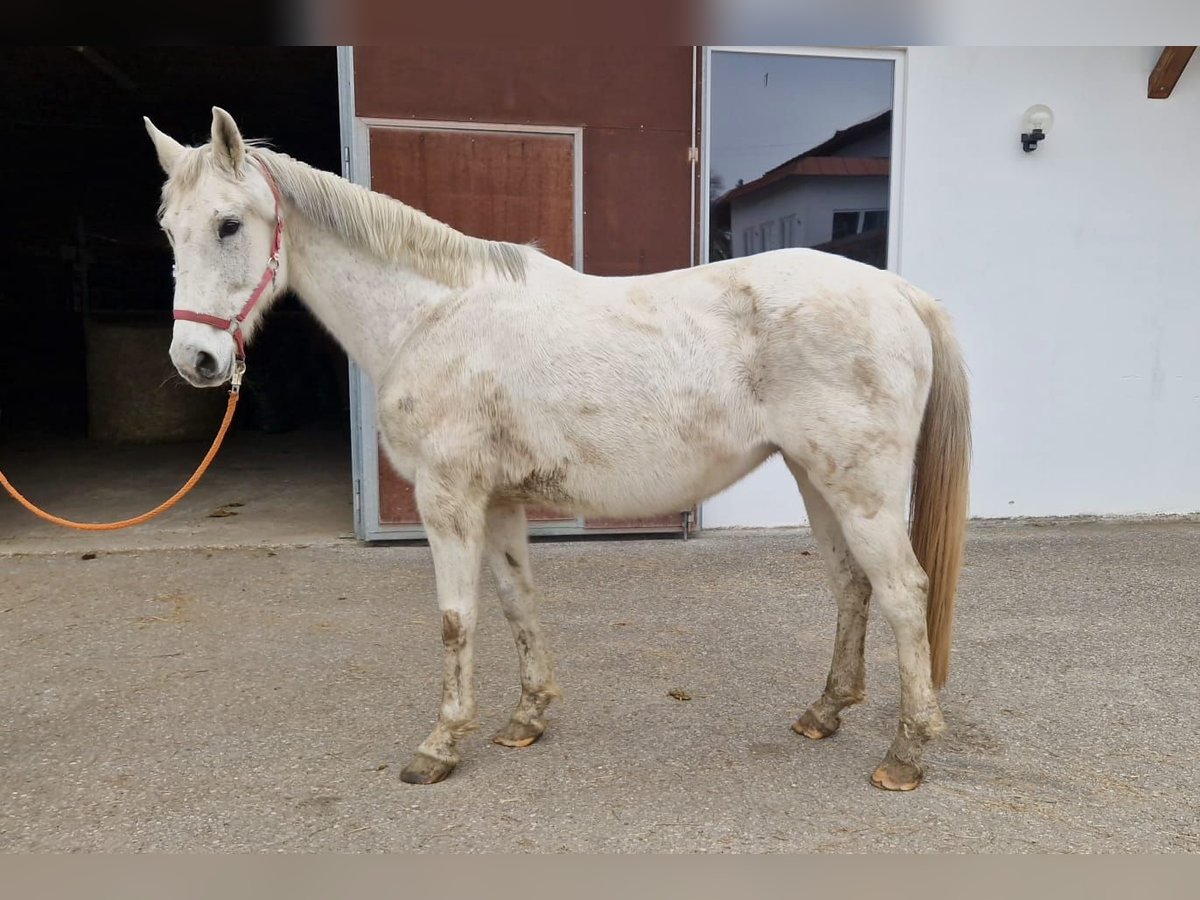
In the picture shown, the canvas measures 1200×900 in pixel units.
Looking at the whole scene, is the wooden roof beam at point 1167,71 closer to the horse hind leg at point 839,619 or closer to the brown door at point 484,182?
the brown door at point 484,182

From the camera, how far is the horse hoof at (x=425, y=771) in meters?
2.25

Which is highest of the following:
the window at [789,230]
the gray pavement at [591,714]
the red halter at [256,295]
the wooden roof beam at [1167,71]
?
the wooden roof beam at [1167,71]

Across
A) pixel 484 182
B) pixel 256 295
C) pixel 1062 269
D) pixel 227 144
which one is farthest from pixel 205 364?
pixel 1062 269

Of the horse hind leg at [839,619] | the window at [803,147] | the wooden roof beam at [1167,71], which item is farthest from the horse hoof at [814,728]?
the wooden roof beam at [1167,71]

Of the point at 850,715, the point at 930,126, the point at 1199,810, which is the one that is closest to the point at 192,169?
the point at 850,715

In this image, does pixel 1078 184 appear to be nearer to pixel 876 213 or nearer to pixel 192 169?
pixel 876 213

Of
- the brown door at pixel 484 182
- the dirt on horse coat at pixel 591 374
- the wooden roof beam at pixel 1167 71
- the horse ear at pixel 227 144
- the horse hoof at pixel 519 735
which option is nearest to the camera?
the horse ear at pixel 227 144

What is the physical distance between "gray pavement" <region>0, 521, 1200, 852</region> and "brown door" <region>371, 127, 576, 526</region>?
136 centimetres

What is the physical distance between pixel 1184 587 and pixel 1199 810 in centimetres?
264

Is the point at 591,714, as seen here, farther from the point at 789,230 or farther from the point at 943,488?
the point at 789,230

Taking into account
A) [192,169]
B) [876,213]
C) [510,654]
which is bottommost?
[510,654]

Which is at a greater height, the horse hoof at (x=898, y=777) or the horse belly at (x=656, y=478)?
the horse belly at (x=656, y=478)

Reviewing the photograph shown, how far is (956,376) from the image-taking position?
2332 millimetres

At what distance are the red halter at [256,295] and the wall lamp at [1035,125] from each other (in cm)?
511
